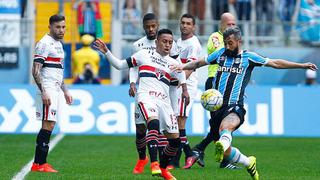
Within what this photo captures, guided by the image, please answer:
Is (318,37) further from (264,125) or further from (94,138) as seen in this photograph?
(94,138)

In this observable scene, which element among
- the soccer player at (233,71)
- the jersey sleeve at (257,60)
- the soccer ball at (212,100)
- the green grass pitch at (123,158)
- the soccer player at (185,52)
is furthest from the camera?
the soccer player at (185,52)

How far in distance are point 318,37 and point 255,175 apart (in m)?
15.4

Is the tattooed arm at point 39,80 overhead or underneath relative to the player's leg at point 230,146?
overhead

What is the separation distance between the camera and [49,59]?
14.9 metres

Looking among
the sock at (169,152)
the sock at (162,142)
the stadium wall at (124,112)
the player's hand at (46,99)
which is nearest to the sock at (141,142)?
the sock at (162,142)

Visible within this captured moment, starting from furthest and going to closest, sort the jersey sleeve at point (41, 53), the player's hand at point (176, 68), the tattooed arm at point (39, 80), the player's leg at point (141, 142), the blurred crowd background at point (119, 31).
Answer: the blurred crowd background at point (119, 31), the player's leg at point (141, 142), the jersey sleeve at point (41, 53), the tattooed arm at point (39, 80), the player's hand at point (176, 68)

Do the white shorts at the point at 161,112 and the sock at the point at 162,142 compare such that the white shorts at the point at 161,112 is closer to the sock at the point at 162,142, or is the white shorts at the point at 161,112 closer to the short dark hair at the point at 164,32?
the sock at the point at 162,142

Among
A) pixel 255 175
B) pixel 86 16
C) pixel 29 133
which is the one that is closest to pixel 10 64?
Result: pixel 86 16

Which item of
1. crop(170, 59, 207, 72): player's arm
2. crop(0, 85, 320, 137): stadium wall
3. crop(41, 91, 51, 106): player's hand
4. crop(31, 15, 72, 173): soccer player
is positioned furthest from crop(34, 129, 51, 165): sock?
crop(0, 85, 320, 137): stadium wall

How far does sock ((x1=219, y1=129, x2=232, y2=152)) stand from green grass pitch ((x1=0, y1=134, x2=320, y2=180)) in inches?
43.8

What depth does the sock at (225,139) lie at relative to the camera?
41.8 feet

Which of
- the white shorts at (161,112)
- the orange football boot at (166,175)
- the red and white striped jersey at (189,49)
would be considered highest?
the red and white striped jersey at (189,49)

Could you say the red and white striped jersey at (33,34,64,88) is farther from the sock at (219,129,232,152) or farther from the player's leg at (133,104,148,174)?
the sock at (219,129,232,152)

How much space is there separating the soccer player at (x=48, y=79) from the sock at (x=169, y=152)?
6.07ft
